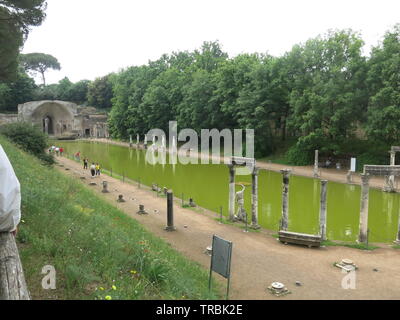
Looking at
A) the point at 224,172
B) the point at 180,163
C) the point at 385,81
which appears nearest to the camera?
the point at 385,81

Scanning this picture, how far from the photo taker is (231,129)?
44344mm

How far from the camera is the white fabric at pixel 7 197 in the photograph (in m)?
3.72

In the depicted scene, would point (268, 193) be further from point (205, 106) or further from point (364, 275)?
point (205, 106)

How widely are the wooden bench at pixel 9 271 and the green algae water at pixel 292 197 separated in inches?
550

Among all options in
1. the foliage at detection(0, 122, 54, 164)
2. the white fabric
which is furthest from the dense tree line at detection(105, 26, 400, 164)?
the white fabric

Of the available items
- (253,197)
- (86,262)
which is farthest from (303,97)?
(86,262)

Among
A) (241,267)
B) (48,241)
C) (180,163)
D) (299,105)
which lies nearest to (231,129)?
(180,163)

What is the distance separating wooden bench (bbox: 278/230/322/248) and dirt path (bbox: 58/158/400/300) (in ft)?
0.86

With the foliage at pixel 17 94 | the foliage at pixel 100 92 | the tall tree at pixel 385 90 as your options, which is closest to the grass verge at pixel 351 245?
the tall tree at pixel 385 90

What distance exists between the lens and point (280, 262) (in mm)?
12289

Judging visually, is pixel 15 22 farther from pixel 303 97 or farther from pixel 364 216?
pixel 303 97

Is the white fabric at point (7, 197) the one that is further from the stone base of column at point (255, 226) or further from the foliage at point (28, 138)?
the foliage at point (28, 138)

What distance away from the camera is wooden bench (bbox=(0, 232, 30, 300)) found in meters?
3.92
